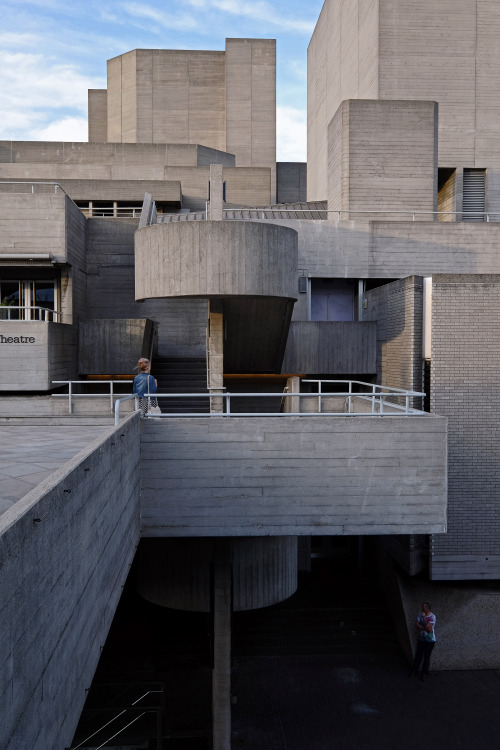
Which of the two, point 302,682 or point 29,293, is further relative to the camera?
point 29,293

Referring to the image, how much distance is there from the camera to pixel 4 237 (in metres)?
19.3

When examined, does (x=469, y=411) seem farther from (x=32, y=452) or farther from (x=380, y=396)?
(x=32, y=452)

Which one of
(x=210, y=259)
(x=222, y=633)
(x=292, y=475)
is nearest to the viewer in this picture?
(x=292, y=475)

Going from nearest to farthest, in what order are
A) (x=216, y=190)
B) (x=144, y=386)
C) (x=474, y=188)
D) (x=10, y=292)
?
(x=144, y=386) < (x=216, y=190) < (x=10, y=292) < (x=474, y=188)

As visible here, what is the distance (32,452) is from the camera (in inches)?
316

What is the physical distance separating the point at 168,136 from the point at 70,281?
888 inches

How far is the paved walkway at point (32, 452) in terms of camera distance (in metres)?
5.94

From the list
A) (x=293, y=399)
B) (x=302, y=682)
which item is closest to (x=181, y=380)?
(x=293, y=399)

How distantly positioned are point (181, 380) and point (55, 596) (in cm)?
1381

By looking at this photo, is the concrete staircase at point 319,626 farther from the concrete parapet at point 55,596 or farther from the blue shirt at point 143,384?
the concrete parapet at point 55,596

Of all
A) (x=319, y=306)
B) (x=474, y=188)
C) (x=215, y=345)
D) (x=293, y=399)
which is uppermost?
(x=474, y=188)

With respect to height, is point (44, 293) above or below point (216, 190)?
below

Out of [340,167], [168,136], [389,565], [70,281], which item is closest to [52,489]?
[389,565]

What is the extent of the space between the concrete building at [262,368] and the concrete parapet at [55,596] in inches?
1.2
